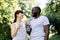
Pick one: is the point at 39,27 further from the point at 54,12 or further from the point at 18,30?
the point at 54,12

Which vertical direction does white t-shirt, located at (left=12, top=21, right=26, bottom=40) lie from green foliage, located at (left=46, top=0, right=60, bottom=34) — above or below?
above

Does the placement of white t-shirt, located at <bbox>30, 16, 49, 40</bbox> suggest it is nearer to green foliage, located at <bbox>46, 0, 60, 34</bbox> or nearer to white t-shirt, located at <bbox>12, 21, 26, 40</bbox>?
white t-shirt, located at <bbox>12, 21, 26, 40</bbox>

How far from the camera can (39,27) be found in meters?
4.55

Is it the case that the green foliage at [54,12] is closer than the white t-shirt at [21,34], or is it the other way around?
the white t-shirt at [21,34]

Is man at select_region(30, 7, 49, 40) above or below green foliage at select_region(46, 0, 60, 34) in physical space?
above

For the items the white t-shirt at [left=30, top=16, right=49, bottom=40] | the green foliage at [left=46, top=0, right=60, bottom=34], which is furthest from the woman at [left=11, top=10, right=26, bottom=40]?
the green foliage at [left=46, top=0, right=60, bottom=34]

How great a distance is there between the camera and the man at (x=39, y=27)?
14.8 feet

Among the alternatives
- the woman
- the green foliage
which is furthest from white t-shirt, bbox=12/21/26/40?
the green foliage

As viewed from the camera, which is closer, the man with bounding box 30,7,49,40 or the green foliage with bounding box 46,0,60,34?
the man with bounding box 30,7,49,40

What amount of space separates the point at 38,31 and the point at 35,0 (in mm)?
27417

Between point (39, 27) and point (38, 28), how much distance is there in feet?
0.09

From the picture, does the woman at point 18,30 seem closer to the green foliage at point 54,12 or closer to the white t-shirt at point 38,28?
the white t-shirt at point 38,28

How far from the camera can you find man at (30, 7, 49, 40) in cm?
451

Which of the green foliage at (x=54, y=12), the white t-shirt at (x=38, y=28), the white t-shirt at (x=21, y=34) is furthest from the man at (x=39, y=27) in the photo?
the green foliage at (x=54, y=12)
